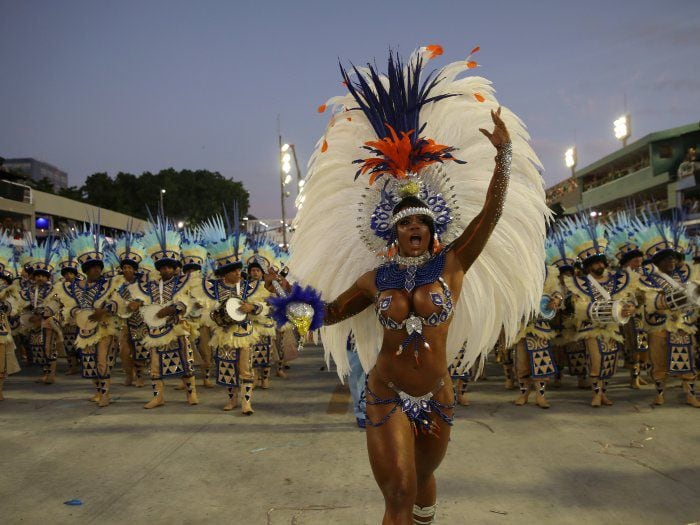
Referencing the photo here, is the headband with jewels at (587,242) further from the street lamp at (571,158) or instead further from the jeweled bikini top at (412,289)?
the street lamp at (571,158)

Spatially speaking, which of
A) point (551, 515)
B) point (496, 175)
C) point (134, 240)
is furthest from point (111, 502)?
point (134, 240)

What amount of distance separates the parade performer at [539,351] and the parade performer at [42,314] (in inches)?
322

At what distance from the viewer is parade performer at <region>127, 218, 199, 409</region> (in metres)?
7.52

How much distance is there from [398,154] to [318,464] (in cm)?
327

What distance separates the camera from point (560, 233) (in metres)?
8.30

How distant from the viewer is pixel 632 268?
26.3 ft

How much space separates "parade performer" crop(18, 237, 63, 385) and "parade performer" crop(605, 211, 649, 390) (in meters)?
9.68

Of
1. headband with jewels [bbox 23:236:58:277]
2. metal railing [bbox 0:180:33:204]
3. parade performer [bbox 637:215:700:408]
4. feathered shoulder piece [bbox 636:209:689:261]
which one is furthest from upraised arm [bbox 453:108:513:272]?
metal railing [bbox 0:180:33:204]

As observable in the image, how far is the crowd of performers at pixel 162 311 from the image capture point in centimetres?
745

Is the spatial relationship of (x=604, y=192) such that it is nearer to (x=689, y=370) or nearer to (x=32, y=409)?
(x=689, y=370)

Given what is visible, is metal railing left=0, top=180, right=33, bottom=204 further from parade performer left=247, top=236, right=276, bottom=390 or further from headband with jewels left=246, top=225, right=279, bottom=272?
parade performer left=247, top=236, right=276, bottom=390

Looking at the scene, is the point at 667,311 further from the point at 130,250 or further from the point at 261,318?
the point at 130,250

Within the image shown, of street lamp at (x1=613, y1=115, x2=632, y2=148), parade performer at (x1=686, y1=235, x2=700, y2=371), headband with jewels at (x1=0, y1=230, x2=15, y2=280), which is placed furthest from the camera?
street lamp at (x1=613, y1=115, x2=632, y2=148)

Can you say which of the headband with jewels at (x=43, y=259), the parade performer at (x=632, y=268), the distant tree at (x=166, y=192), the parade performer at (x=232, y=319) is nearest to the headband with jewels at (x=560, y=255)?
the parade performer at (x=632, y=268)
